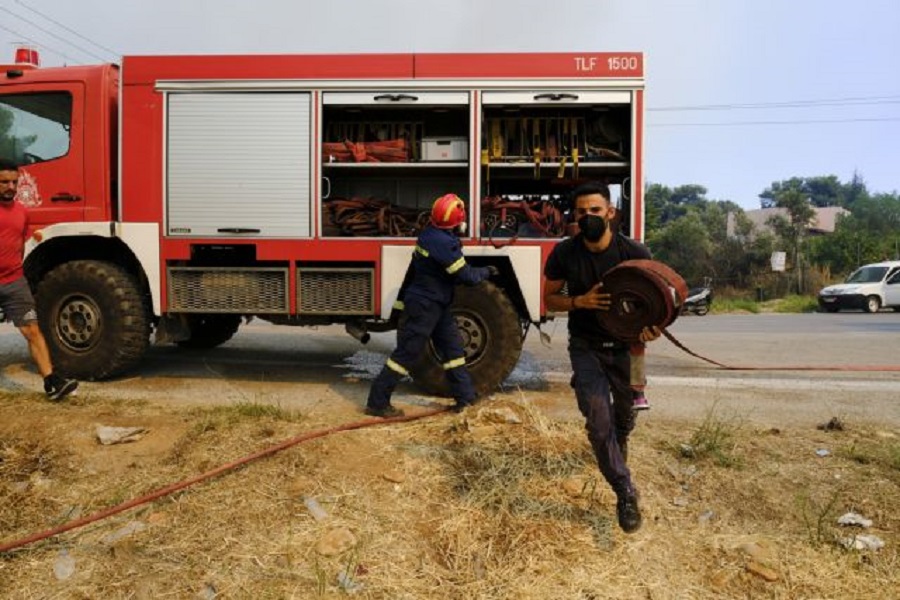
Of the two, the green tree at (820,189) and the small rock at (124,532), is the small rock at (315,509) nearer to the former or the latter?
the small rock at (124,532)

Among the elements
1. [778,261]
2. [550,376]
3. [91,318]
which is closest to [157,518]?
[91,318]

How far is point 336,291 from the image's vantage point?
232 inches

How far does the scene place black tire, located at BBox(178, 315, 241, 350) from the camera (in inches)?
295

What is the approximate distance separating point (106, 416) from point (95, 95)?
300 centimetres

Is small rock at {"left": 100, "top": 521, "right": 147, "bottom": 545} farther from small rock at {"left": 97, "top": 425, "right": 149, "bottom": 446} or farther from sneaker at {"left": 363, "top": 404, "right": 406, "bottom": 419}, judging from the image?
sneaker at {"left": 363, "top": 404, "right": 406, "bottom": 419}

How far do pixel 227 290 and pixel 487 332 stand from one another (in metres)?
2.33

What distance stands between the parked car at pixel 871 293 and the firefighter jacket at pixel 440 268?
20.7 m

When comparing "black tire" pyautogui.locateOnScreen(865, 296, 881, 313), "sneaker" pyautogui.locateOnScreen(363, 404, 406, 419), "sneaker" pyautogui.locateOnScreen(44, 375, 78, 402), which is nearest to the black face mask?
"sneaker" pyautogui.locateOnScreen(363, 404, 406, 419)

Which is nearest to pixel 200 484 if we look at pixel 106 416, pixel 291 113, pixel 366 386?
pixel 106 416

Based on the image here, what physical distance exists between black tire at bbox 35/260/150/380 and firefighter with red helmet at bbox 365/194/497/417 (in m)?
2.47

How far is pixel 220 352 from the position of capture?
8.13 m

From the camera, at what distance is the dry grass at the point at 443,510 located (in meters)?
3.03

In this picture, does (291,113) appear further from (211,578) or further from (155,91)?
(211,578)

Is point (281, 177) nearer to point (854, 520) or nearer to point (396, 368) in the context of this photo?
point (396, 368)
